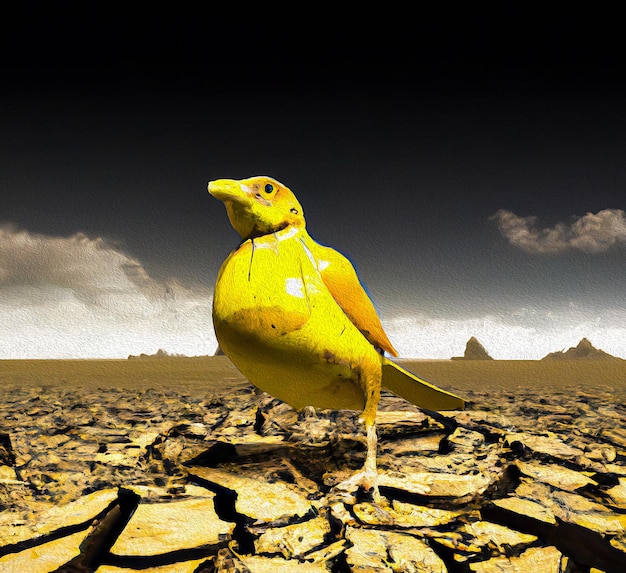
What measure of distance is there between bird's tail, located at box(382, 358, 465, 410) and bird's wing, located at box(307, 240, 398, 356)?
0.39 feet

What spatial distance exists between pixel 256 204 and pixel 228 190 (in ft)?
0.53

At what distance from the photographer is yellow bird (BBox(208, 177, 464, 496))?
1900 millimetres

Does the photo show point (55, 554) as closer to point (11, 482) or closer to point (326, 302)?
point (11, 482)

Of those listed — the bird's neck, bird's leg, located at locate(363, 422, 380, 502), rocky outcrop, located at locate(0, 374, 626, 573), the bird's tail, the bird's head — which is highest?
the bird's head

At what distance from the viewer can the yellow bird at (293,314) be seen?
6.23ft

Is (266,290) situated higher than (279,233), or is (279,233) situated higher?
(279,233)

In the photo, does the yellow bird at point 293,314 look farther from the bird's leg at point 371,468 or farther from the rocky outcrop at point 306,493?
the rocky outcrop at point 306,493

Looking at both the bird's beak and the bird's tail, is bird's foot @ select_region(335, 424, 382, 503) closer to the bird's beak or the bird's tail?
the bird's tail

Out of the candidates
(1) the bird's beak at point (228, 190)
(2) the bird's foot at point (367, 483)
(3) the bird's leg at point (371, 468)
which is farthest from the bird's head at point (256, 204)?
(2) the bird's foot at point (367, 483)

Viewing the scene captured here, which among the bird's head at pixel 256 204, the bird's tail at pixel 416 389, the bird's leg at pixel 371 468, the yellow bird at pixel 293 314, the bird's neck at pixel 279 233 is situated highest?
the bird's head at pixel 256 204

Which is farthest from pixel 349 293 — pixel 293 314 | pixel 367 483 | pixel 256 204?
pixel 367 483

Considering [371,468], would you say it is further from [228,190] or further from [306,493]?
[228,190]

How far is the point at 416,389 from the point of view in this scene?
2404mm

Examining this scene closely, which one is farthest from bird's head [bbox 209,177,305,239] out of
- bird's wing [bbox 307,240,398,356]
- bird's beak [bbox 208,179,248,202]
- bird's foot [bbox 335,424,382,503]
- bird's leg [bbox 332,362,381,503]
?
bird's foot [bbox 335,424,382,503]
